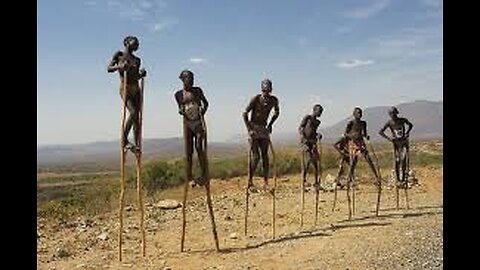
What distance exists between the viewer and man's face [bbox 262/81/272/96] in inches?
461

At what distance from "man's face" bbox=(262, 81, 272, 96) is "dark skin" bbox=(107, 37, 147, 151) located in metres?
2.81

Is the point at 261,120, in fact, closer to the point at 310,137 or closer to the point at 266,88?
the point at 266,88

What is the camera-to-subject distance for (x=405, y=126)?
610 inches

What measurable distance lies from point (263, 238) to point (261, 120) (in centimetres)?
237

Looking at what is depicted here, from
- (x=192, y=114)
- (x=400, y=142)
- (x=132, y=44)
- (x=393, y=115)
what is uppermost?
(x=132, y=44)

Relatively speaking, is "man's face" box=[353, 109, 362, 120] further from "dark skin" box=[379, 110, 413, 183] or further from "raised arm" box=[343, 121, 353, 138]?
"dark skin" box=[379, 110, 413, 183]

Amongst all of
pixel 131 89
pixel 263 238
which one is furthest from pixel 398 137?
pixel 131 89

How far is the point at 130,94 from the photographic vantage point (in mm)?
9805

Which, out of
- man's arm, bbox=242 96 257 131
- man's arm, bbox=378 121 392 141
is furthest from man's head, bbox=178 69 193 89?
man's arm, bbox=378 121 392 141

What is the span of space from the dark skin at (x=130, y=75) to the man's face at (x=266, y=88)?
111 inches
